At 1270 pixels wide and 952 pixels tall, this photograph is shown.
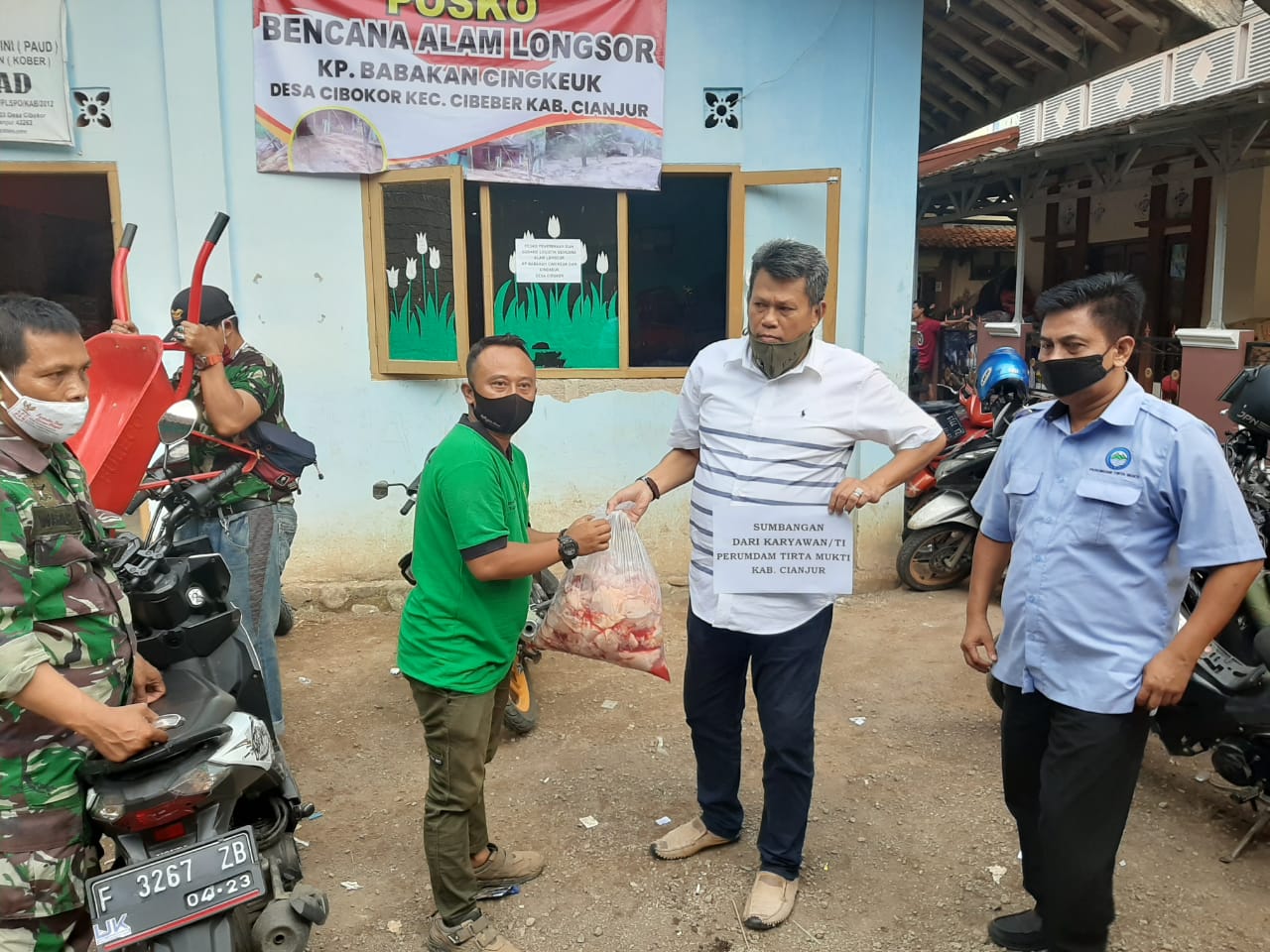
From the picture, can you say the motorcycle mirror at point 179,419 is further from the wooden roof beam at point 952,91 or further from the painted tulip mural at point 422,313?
the wooden roof beam at point 952,91

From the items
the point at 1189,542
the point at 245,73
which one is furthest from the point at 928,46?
the point at 1189,542

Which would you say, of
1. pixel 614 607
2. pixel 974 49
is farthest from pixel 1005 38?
pixel 614 607

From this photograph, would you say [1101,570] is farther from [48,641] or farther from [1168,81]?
[1168,81]

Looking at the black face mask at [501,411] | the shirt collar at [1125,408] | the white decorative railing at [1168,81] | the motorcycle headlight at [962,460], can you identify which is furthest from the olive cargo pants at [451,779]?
the white decorative railing at [1168,81]

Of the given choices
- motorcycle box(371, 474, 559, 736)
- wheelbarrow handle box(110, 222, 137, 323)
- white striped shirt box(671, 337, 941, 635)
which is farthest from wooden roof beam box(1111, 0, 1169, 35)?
wheelbarrow handle box(110, 222, 137, 323)

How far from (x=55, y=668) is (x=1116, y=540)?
2.36 meters

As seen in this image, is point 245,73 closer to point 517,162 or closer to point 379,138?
point 379,138

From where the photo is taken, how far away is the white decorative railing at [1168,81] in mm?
12016

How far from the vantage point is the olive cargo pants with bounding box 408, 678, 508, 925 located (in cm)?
249

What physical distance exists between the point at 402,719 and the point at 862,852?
6.91 feet

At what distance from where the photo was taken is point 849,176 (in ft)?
18.4

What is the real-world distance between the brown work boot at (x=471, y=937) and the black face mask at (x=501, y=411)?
1393 mm

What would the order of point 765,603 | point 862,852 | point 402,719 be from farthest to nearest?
point 402,719 → point 862,852 → point 765,603

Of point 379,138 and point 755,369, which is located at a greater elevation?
point 379,138
